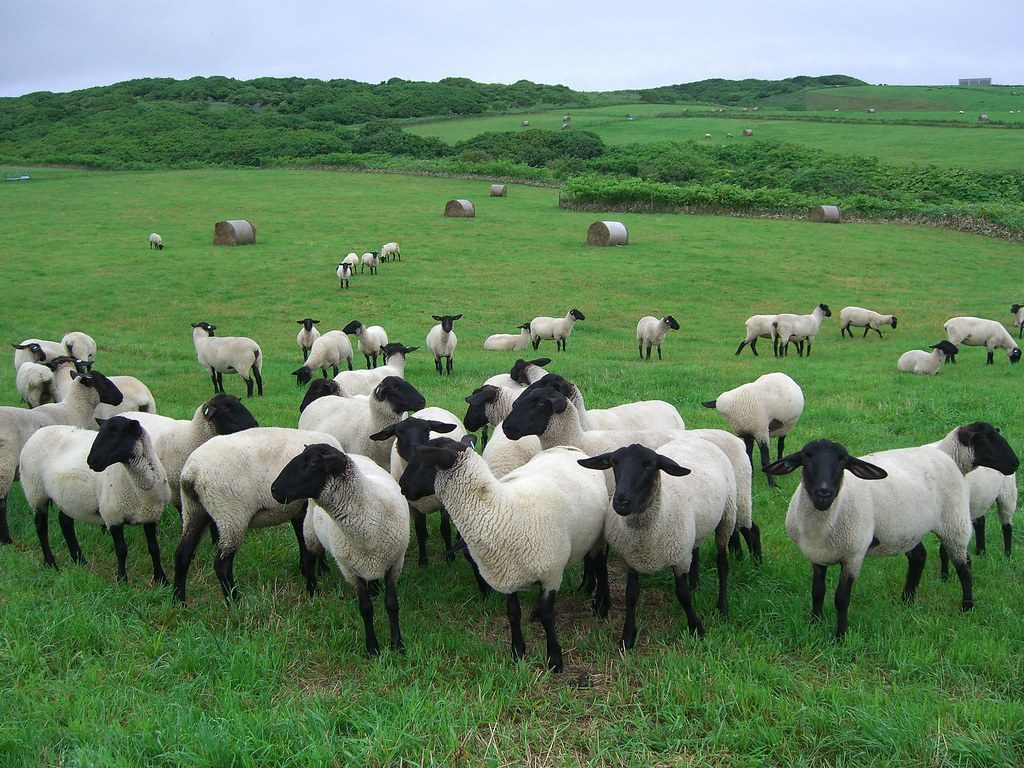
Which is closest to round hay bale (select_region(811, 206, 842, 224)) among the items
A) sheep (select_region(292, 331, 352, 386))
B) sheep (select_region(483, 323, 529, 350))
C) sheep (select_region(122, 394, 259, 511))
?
sheep (select_region(483, 323, 529, 350))

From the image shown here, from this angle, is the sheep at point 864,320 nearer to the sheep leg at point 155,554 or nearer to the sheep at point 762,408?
the sheep at point 762,408

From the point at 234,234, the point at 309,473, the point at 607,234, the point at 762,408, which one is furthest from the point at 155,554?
the point at 234,234

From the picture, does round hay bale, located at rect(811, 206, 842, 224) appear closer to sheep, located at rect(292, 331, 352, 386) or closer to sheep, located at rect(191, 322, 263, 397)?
sheep, located at rect(292, 331, 352, 386)

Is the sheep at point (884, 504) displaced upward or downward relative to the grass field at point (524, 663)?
upward

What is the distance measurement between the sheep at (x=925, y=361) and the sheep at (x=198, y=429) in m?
14.4

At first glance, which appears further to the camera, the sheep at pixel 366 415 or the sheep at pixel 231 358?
the sheep at pixel 231 358

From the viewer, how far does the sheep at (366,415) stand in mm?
7789

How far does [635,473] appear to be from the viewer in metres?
5.23

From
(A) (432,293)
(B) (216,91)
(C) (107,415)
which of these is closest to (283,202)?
(A) (432,293)

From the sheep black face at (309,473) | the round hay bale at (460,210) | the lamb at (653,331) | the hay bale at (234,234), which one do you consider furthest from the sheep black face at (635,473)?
the round hay bale at (460,210)

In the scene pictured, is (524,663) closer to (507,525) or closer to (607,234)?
(507,525)

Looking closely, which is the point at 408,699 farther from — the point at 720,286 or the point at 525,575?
the point at 720,286

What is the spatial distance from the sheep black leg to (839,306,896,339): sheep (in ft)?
56.4

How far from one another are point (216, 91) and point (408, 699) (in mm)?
115331
